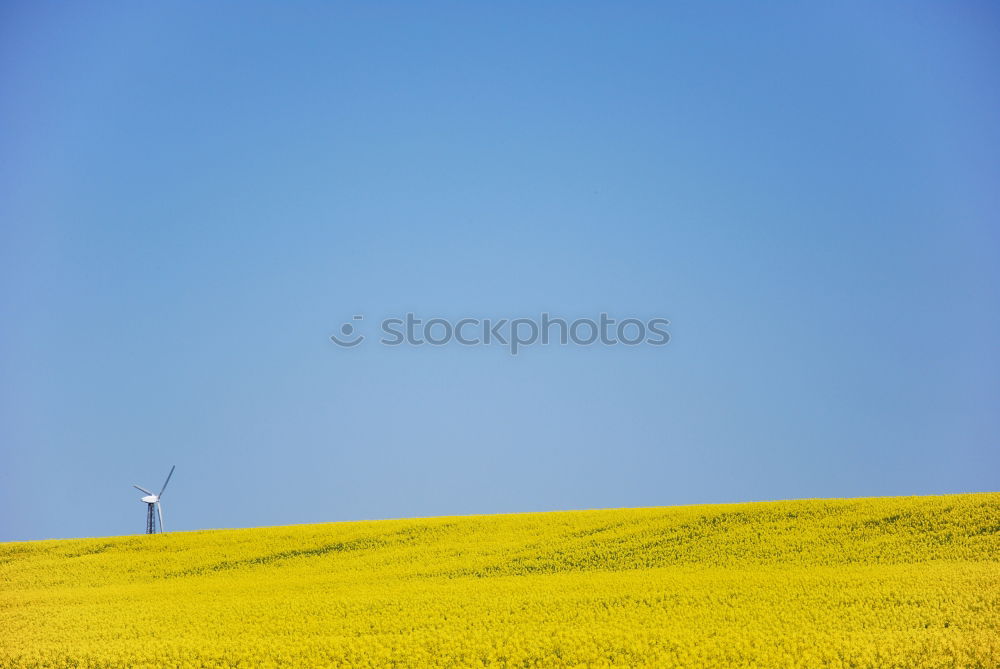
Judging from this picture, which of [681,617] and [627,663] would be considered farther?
[681,617]

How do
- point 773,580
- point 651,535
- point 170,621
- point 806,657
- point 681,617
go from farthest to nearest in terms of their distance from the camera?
point 651,535, point 773,580, point 170,621, point 681,617, point 806,657

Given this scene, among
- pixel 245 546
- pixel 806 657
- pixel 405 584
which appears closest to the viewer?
pixel 806 657

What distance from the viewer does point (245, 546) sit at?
44.6 metres

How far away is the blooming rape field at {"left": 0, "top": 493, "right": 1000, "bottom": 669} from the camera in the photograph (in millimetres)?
22250

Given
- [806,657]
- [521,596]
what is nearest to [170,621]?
[521,596]

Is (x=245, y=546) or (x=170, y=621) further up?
(x=245, y=546)

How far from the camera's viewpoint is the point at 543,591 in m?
29.3

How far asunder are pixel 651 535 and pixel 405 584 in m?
12.7

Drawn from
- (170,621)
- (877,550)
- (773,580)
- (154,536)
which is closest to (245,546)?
(154,536)

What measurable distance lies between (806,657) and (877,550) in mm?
15427

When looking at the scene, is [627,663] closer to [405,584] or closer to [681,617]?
[681,617]

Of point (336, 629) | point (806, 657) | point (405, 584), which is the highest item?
point (405, 584)

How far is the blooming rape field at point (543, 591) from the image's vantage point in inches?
876

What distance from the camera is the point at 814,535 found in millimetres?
37250
